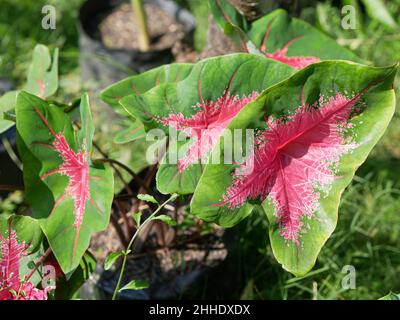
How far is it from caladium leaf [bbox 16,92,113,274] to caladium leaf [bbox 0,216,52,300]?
0.12 ft

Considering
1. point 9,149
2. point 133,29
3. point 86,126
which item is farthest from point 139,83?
point 133,29

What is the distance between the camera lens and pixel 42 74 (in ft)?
4.11

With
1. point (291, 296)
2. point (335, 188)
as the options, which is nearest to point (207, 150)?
point (335, 188)

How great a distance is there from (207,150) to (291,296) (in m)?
0.69

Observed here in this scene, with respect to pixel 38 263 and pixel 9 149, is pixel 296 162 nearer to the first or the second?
pixel 38 263

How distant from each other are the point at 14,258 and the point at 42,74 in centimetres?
42

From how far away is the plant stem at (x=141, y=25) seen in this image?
198 centimetres

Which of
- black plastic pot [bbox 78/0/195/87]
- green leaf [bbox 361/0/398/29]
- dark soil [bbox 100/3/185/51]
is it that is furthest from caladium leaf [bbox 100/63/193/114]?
dark soil [bbox 100/3/185/51]

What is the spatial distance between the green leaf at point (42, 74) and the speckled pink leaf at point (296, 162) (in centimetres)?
49

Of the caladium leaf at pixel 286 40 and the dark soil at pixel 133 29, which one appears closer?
the caladium leaf at pixel 286 40

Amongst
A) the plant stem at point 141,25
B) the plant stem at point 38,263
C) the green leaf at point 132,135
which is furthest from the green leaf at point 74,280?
the plant stem at point 141,25

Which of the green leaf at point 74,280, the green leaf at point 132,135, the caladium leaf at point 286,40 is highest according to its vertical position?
the caladium leaf at point 286,40

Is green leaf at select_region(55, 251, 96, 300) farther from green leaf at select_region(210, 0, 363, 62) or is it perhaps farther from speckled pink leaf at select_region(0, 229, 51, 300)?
green leaf at select_region(210, 0, 363, 62)

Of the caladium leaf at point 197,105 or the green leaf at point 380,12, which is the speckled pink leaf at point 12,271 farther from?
the green leaf at point 380,12
